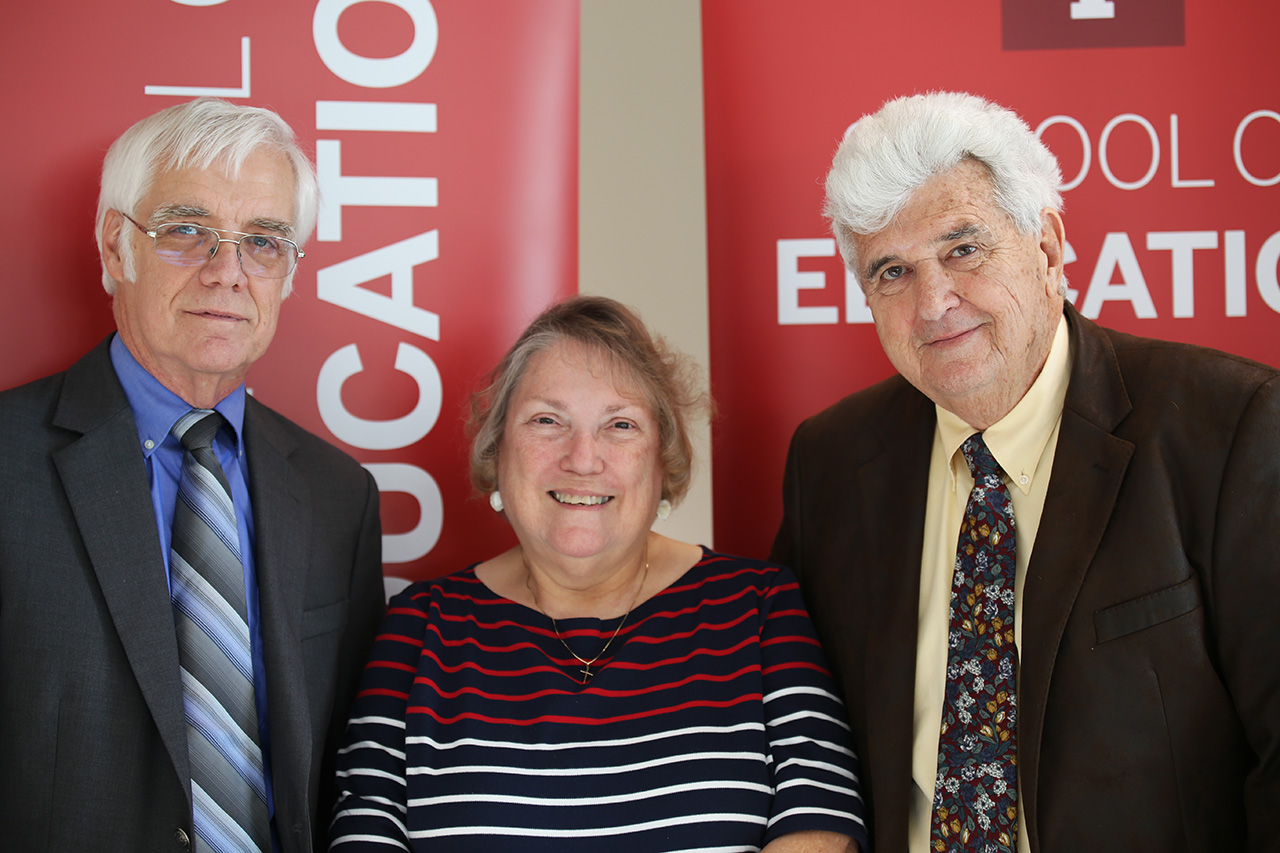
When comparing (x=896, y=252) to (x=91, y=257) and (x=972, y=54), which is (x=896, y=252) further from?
(x=91, y=257)

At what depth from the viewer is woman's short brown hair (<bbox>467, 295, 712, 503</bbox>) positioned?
93.6 inches

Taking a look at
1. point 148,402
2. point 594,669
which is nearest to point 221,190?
point 148,402

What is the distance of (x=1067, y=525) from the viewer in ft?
6.07

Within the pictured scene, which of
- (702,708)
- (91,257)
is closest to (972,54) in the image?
(702,708)

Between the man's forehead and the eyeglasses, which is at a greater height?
the man's forehead

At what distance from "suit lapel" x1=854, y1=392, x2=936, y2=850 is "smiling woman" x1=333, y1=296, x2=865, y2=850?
0.09m

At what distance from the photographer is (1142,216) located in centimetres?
278

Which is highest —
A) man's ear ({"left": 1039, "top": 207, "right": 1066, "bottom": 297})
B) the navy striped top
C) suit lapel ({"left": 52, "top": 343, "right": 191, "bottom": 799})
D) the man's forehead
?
the man's forehead

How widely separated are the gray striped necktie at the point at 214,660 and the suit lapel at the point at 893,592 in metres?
1.30

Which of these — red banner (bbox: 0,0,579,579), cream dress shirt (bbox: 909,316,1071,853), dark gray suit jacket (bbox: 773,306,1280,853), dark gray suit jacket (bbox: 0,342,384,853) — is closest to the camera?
dark gray suit jacket (bbox: 773,306,1280,853)

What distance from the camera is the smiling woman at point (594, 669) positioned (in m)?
2.01

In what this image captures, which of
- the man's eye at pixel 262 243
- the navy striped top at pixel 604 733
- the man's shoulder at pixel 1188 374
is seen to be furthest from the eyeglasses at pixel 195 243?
the man's shoulder at pixel 1188 374

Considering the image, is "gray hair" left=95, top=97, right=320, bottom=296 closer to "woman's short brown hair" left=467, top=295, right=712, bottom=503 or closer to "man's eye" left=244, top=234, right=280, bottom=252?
"man's eye" left=244, top=234, right=280, bottom=252

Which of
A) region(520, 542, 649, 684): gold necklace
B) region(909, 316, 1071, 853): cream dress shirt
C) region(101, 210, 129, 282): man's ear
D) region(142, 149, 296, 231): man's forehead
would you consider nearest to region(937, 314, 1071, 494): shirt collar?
region(909, 316, 1071, 853): cream dress shirt
